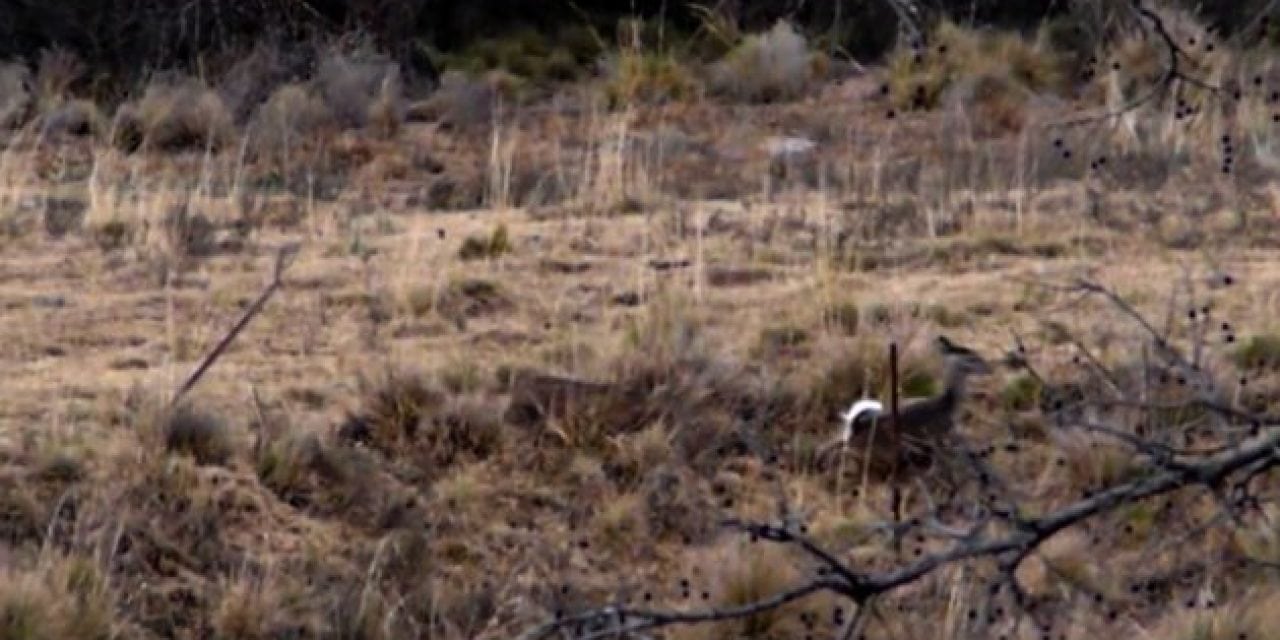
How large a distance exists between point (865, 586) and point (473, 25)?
1824 centimetres

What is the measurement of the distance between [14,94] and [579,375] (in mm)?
8056

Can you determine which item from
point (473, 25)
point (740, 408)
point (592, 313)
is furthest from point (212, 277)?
point (473, 25)

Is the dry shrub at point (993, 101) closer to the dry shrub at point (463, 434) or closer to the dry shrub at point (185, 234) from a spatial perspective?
the dry shrub at point (185, 234)

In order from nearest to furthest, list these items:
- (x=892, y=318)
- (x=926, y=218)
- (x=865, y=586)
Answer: (x=865, y=586)
(x=892, y=318)
(x=926, y=218)

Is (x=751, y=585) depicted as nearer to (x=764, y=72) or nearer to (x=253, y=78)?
(x=253, y=78)

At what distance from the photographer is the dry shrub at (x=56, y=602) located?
281 inches

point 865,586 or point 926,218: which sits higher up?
point 865,586

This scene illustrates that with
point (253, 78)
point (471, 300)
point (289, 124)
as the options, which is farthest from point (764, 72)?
point (471, 300)

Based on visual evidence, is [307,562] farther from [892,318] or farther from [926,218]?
[926,218]

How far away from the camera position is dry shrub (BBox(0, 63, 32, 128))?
50.9ft

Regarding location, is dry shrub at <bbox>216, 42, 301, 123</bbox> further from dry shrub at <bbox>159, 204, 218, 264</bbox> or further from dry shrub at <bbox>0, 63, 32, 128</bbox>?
dry shrub at <bbox>159, 204, 218, 264</bbox>

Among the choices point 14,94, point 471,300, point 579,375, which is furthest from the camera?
point 14,94

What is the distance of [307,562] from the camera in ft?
25.7

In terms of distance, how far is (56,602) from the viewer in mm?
7191
